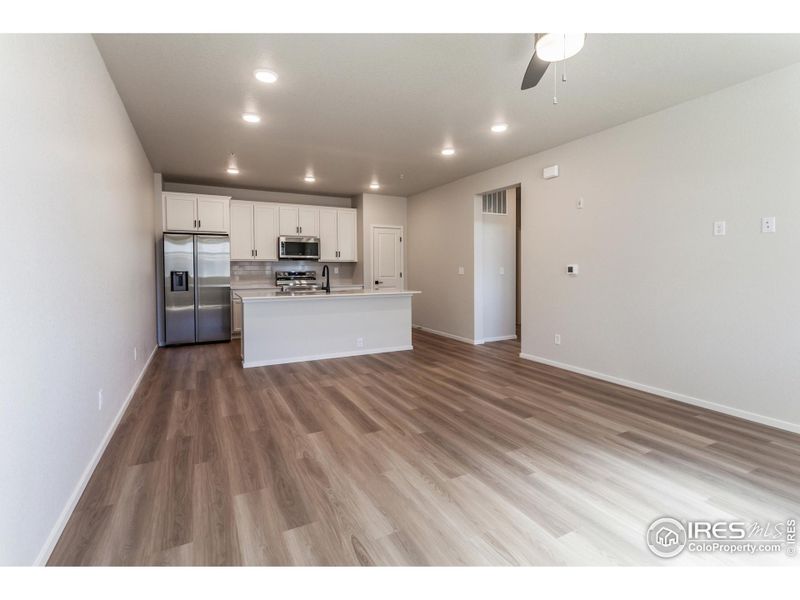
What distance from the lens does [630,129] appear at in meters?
3.75

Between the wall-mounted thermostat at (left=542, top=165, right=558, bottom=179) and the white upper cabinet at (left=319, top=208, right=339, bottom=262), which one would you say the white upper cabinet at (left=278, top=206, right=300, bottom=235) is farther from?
the wall-mounted thermostat at (left=542, top=165, right=558, bottom=179)

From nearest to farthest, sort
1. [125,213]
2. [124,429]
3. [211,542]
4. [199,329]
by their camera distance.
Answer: [211,542]
[124,429]
[125,213]
[199,329]

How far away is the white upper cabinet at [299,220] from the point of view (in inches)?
277

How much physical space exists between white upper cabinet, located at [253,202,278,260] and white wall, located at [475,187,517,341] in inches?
145

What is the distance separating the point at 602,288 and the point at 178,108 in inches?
180

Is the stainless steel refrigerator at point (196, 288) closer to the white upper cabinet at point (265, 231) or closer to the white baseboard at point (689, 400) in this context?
the white upper cabinet at point (265, 231)

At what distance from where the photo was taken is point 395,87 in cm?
308

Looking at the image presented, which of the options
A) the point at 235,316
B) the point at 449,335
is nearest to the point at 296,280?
the point at 235,316

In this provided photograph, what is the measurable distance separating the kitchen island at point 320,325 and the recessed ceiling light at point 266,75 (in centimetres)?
241

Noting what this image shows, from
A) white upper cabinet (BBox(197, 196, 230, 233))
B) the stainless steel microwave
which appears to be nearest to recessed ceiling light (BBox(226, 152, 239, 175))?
white upper cabinet (BBox(197, 196, 230, 233))

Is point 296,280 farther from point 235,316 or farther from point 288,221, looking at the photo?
point 235,316

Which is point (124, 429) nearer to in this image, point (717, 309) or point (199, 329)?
point (199, 329)

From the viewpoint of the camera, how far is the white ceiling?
98.1 inches
